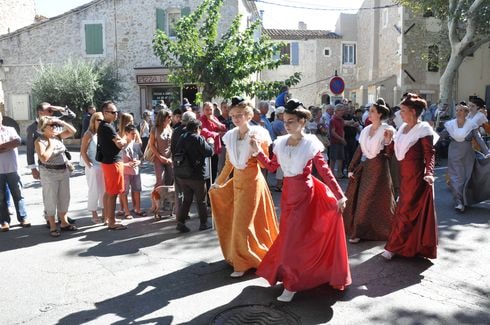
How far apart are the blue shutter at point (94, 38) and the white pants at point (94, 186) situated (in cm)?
1881

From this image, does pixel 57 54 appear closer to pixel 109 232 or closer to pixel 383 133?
pixel 109 232

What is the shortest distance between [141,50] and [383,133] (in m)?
20.6

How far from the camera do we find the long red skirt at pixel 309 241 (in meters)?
4.42

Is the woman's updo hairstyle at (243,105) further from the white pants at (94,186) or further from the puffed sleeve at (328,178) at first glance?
the white pants at (94,186)

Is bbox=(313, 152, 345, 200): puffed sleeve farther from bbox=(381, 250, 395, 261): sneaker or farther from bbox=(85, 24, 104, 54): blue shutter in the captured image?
bbox=(85, 24, 104, 54): blue shutter

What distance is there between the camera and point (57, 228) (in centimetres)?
703

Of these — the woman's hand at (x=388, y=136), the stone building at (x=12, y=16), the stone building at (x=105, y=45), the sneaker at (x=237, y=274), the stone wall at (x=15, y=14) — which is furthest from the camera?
the stone wall at (x=15, y=14)

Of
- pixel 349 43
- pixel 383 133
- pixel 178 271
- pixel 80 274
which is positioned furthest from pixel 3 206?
pixel 349 43

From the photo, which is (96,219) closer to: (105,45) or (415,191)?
(415,191)

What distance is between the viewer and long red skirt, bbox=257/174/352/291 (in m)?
4.42

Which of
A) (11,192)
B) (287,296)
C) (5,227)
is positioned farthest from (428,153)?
(5,227)

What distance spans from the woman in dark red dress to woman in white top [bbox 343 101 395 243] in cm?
48

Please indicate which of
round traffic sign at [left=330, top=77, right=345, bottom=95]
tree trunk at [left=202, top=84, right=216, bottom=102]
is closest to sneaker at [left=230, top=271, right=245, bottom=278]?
tree trunk at [left=202, top=84, right=216, bottom=102]

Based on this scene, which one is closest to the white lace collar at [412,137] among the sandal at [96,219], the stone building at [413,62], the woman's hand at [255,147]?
the woman's hand at [255,147]
